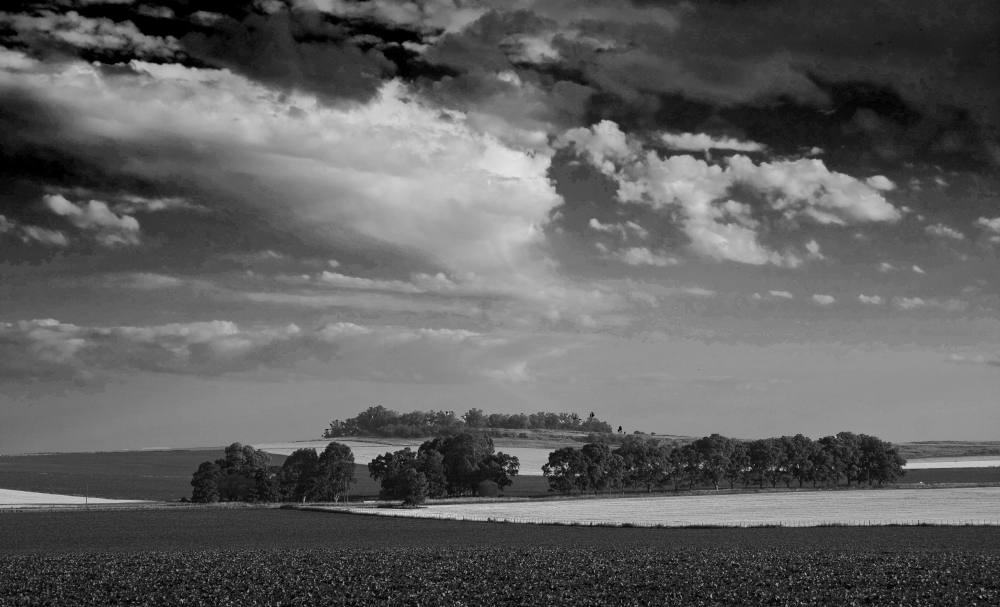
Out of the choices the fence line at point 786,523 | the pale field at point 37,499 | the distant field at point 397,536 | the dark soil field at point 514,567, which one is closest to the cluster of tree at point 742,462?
the fence line at point 786,523

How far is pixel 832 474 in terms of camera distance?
522ft

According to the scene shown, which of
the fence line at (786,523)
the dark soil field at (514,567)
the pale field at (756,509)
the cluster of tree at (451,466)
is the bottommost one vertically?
the pale field at (756,509)

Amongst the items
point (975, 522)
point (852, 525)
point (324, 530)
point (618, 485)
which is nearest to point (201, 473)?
point (324, 530)

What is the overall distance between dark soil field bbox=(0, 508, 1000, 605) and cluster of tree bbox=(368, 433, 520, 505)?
59303 millimetres

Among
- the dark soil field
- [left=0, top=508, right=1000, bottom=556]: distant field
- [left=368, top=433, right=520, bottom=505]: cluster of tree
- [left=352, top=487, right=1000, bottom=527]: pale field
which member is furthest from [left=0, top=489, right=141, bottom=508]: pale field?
the dark soil field

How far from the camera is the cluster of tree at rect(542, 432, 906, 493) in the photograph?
481 ft

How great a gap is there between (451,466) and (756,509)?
52272 mm

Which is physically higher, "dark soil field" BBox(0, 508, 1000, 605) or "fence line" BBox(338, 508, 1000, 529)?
"dark soil field" BBox(0, 508, 1000, 605)

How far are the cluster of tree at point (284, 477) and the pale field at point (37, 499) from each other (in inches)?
476

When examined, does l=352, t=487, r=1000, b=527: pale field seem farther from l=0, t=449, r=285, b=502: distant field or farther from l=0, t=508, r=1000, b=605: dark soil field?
l=0, t=449, r=285, b=502: distant field

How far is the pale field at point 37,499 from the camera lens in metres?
117

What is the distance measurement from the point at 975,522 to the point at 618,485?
74624 mm

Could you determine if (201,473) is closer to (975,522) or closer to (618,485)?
(618,485)

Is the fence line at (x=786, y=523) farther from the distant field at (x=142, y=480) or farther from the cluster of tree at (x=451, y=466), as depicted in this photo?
the distant field at (x=142, y=480)
